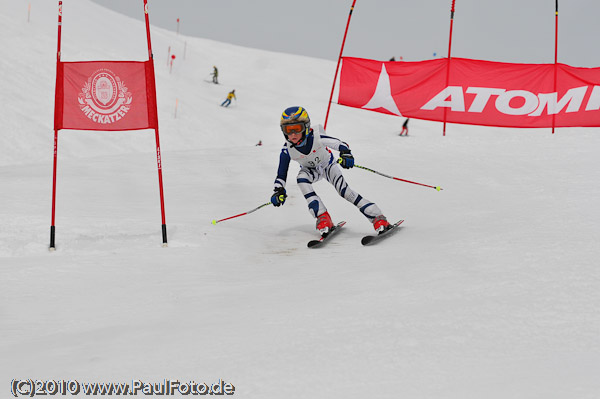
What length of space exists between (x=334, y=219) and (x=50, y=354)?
15.7 ft

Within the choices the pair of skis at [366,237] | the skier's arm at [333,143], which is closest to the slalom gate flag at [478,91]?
the skier's arm at [333,143]

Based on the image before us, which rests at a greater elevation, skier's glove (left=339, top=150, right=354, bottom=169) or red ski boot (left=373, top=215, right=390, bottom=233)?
skier's glove (left=339, top=150, right=354, bottom=169)

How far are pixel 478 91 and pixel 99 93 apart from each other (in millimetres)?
7672

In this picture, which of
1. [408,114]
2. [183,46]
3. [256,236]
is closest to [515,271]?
[256,236]

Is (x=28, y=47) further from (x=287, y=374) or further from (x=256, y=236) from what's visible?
(x=287, y=374)

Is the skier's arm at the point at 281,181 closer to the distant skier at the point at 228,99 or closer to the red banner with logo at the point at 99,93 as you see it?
the red banner with logo at the point at 99,93

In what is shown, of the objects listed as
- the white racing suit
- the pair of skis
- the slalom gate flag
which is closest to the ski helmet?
the white racing suit

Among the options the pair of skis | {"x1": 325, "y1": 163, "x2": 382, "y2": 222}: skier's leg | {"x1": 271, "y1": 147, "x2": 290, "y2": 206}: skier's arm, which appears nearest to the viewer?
the pair of skis

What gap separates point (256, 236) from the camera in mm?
6145

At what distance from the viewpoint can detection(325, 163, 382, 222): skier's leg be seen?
571 cm

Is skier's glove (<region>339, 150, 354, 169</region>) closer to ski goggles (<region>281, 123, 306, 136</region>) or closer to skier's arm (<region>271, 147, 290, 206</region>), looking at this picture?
ski goggles (<region>281, 123, 306, 136</region>)

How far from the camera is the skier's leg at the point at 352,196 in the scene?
5707 millimetres

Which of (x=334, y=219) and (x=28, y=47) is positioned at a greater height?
(x=28, y=47)

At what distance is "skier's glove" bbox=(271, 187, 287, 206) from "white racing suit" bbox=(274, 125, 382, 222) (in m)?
0.09
